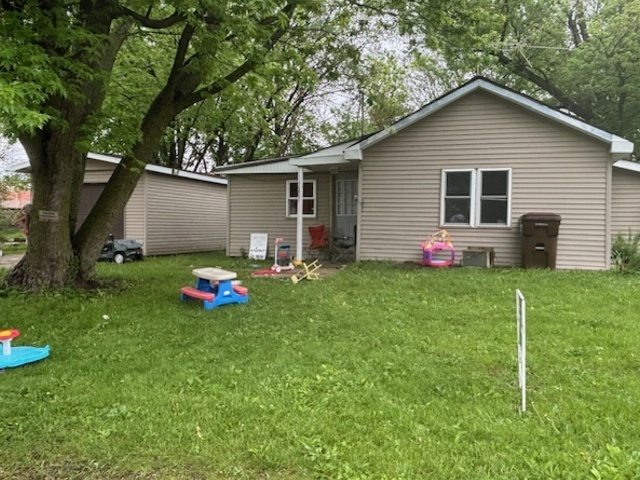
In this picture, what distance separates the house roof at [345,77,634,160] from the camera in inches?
359

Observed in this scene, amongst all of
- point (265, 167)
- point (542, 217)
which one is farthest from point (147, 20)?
point (542, 217)

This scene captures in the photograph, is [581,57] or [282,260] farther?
[581,57]

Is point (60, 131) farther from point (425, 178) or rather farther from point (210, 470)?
point (425, 178)

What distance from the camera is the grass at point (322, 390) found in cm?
265

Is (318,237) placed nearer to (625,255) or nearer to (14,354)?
(625,255)

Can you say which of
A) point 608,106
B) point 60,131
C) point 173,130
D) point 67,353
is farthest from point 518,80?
point 67,353

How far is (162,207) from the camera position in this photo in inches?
585

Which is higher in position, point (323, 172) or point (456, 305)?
point (323, 172)

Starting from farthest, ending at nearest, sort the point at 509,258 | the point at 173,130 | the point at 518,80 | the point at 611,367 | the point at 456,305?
the point at 518,80 → the point at 173,130 → the point at 509,258 → the point at 456,305 → the point at 611,367

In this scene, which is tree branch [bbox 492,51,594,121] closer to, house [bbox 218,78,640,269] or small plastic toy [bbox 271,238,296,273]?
house [bbox 218,78,640,269]

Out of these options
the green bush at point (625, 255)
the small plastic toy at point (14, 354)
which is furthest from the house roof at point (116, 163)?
the green bush at point (625, 255)

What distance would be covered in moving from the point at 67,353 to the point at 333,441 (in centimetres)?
316

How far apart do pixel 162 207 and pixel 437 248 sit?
29.4ft

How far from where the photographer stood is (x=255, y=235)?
13.5 m
